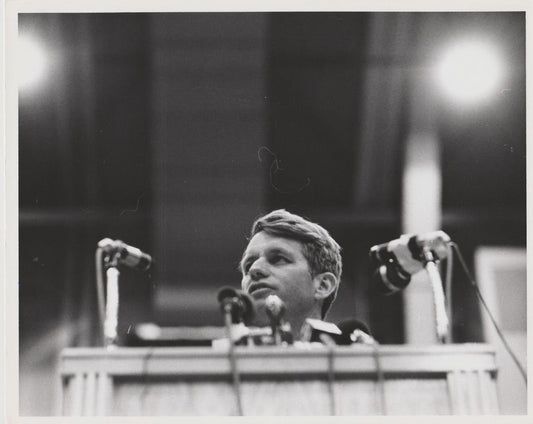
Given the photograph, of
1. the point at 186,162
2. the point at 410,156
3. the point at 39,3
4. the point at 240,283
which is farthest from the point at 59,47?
the point at 410,156

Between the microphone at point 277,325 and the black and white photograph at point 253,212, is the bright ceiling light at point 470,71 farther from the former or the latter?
the microphone at point 277,325

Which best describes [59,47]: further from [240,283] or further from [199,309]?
[199,309]

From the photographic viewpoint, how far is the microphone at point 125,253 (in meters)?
2.10

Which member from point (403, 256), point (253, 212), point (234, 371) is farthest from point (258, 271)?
point (234, 371)

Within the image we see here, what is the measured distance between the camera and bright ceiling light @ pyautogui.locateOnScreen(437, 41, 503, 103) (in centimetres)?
254

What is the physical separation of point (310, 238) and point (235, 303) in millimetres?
573

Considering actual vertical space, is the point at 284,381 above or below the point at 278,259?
below

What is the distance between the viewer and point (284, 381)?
67.4 inches

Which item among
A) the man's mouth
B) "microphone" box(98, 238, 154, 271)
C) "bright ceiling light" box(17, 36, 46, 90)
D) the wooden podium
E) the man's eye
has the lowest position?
the wooden podium

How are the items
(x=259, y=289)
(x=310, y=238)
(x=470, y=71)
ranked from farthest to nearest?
(x=470, y=71)
(x=310, y=238)
(x=259, y=289)

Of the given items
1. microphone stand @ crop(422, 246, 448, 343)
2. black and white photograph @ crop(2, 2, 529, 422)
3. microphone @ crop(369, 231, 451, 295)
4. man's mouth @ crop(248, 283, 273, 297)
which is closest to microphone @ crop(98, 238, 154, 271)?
black and white photograph @ crop(2, 2, 529, 422)

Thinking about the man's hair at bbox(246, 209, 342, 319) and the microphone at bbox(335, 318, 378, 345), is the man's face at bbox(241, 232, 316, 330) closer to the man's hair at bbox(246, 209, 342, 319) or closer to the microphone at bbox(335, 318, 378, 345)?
the man's hair at bbox(246, 209, 342, 319)

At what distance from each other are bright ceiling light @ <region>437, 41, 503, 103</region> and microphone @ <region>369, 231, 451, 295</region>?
2.15ft

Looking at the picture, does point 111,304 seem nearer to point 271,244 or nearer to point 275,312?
point 275,312
